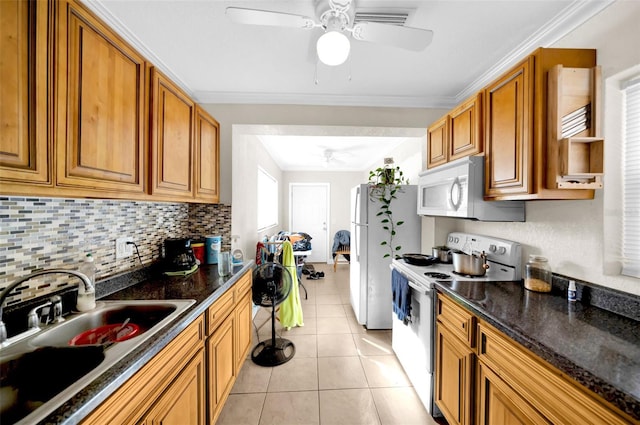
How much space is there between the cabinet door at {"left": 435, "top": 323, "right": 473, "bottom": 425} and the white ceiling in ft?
5.83

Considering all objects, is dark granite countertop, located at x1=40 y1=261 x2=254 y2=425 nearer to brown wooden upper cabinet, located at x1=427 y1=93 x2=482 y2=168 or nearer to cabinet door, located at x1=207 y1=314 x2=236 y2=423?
cabinet door, located at x1=207 y1=314 x2=236 y2=423

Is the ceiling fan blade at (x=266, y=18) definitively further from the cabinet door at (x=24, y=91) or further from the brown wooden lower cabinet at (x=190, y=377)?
the brown wooden lower cabinet at (x=190, y=377)

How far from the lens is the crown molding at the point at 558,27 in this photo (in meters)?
1.24

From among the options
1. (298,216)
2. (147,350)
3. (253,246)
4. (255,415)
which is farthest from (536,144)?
(298,216)

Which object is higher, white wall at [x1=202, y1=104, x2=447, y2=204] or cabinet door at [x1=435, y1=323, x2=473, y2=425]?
white wall at [x1=202, y1=104, x2=447, y2=204]

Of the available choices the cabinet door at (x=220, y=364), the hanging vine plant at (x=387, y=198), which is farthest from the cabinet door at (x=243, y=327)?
the hanging vine plant at (x=387, y=198)

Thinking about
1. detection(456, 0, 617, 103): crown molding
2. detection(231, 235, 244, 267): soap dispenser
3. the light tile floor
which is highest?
detection(456, 0, 617, 103): crown molding

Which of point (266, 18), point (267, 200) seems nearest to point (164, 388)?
point (266, 18)

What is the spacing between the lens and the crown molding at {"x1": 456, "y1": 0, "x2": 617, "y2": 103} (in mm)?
1239

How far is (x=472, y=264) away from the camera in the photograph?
168 centimetres

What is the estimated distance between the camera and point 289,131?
2.53 metres

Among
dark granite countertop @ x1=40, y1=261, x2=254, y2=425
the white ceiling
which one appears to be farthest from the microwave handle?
dark granite countertop @ x1=40, y1=261, x2=254, y2=425

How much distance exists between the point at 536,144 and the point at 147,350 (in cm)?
194

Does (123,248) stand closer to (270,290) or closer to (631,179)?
(270,290)
